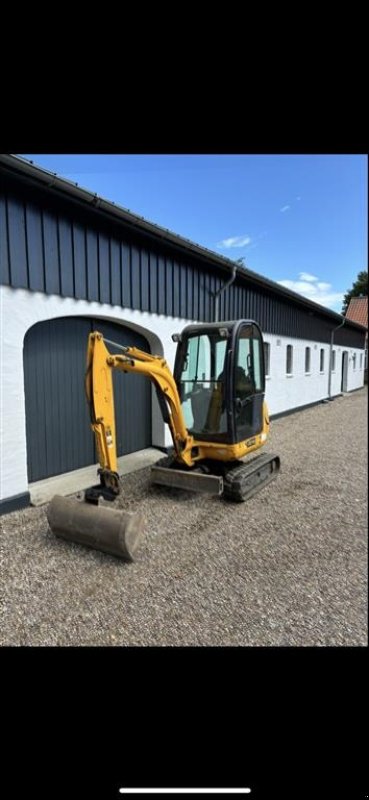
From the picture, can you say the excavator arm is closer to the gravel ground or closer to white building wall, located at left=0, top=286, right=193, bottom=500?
A: the gravel ground

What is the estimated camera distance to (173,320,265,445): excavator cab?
13.5 feet

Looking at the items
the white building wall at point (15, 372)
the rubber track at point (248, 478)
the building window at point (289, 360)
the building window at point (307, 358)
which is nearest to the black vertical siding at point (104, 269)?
the white building wall at point (15, 372)

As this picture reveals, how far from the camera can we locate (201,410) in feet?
14.5

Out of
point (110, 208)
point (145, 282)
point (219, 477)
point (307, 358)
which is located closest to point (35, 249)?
point (110, 208)

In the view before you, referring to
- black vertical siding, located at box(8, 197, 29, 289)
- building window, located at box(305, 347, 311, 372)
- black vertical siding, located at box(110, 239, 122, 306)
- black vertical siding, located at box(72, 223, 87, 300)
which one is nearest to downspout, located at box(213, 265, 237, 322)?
black vertical siding, located at box(110, 239, 122, 306)

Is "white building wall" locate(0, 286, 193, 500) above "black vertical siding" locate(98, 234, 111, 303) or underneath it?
underneath

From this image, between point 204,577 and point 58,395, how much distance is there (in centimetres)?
320

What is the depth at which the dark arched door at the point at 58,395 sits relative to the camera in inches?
183

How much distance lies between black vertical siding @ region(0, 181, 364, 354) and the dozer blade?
8.30 feet

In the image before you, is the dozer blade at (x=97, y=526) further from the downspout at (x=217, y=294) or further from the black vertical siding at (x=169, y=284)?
the downspout at (x=217, y=294)
